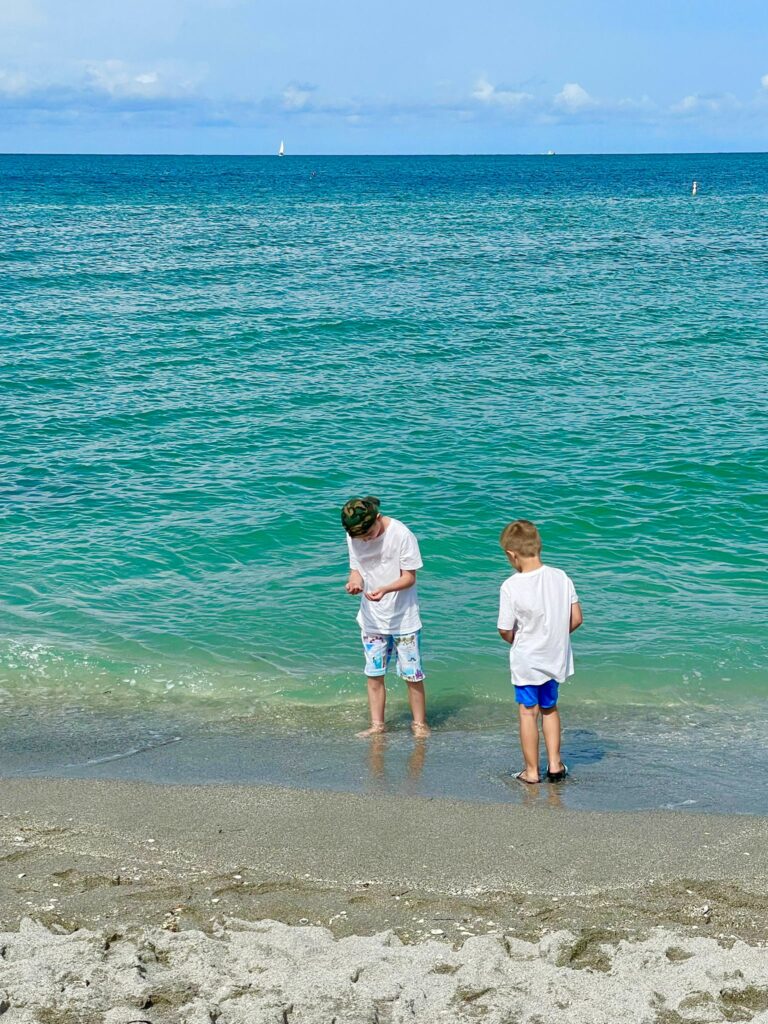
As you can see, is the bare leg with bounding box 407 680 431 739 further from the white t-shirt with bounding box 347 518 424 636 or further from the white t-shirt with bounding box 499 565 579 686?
the white t-shirt with bounding box 499 565 579 686

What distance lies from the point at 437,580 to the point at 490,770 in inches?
149

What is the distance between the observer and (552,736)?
6621 mm

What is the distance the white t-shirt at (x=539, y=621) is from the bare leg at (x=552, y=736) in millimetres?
248

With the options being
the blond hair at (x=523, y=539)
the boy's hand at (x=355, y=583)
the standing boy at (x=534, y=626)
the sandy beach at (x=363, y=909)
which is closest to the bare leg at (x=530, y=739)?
the standing boy at (x=534, y=626)

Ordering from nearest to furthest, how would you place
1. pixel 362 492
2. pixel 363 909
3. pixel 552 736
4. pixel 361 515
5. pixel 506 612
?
pixel 363 909
pixel 506 612
pixel 552 736
pixel 361 515
pixel 362 492

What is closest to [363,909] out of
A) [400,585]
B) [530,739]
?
[530,739]

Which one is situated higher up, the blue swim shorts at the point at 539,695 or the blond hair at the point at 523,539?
the blond hair at the point at 523,539

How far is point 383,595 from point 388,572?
159mm

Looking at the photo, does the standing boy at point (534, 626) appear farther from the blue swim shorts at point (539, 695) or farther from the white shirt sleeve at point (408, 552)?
the white shirt sleeve at point (408, 552)

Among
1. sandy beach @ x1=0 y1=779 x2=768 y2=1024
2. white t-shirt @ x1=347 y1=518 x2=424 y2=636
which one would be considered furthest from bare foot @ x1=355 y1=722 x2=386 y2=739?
sandy beach @ x1=0 y1=779 x2=768 y2=1024

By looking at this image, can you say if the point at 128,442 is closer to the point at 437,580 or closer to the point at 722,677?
the point at 437,580

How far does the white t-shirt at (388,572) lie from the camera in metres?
7.11

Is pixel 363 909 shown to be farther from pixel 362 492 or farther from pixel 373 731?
pixel 362 492

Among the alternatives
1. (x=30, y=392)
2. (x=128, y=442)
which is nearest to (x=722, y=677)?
(x=128, y=442)
